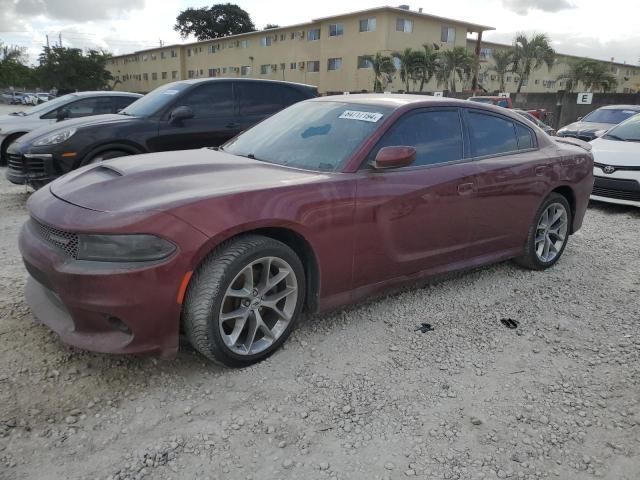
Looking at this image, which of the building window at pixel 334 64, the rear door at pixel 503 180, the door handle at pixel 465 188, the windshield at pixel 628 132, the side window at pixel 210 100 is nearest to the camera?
the door handle at pixel 465 188

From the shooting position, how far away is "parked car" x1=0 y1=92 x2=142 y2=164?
29.0 feet

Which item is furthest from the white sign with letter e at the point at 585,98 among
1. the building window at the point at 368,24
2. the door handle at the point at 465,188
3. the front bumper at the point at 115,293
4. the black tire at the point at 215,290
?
the front bumper at the point at 115,293

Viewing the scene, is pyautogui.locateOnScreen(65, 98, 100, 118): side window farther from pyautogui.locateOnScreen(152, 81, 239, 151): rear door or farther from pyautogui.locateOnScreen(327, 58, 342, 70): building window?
pyautogui.locateOnScreen(327, 58, 342, 70): building window

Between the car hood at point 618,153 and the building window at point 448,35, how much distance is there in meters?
35.3

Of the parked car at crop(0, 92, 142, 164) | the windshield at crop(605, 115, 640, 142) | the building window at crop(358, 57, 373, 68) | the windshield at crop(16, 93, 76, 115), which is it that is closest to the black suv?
the parked car at crop(0, 92, 142, 164)

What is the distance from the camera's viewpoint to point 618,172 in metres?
7.27

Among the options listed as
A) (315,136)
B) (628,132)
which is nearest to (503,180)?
(315,136)

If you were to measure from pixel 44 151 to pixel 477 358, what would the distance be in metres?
5.53

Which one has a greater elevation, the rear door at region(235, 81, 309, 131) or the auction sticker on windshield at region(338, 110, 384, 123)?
the rear door at region(235, 81, 309, 131)

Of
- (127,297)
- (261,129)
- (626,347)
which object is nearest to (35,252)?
(127,297)

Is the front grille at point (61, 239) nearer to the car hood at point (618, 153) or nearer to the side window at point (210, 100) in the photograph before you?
the side window at point (210, 100)

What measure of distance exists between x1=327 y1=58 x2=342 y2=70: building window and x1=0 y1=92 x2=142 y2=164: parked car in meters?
32.8

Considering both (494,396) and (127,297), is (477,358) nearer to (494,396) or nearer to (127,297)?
(494,396)

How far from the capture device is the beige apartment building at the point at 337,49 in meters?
36.8
